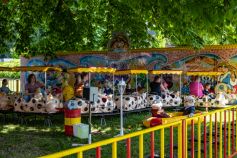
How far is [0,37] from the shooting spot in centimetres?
2012

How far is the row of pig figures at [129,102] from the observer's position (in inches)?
597

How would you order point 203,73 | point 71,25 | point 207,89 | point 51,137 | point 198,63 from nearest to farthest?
1. point 51,137
2. point 71,25
3. point 203,73
4. point 207,89
5. point 198,63

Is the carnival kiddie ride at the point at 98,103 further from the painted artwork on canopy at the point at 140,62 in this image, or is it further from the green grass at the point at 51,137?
the painted artwork on canopy at the point at 140,62

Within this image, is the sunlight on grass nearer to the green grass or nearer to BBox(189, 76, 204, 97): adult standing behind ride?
the green grass

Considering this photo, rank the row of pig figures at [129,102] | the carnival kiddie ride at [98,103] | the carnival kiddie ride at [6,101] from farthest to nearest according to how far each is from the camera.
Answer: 1. the carnival kiddie ride at [6,101]
2. the row of pig figures at [129,102]
3. the carnival kiddie ride at [98,103]

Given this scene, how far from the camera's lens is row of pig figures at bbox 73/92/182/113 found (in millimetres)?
15164

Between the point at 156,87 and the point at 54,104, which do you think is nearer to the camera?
the point at 54,104

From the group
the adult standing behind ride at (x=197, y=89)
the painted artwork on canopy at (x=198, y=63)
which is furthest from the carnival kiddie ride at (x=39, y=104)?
the painted artwork on canopy at (x=198, y=63)

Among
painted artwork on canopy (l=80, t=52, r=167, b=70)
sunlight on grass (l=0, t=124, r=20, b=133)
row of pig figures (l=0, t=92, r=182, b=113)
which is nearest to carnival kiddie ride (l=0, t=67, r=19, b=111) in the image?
row of pig figures (l=0, t=92, r=182, b=113)

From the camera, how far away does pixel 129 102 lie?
659 inches

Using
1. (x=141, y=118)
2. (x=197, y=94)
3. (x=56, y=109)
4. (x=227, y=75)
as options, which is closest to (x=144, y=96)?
(x=141, y=118)

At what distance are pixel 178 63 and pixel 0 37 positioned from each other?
9258mm

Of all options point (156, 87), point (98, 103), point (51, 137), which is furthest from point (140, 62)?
point (51, 137)

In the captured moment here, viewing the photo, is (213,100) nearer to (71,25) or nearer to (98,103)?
(98,103)
